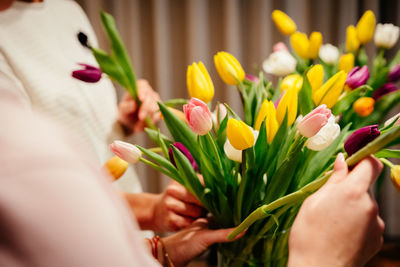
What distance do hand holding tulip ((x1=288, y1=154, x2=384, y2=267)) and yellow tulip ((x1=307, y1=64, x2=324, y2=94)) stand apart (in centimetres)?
15

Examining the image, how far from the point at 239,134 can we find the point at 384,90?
39 cm

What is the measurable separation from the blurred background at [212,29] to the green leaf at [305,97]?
1.45 metres

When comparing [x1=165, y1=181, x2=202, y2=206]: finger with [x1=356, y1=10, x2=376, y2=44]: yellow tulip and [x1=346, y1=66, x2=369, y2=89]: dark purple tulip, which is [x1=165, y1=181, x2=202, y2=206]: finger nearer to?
[x1=346, y1=66, x2=369, y2=89]: dark purple tulip

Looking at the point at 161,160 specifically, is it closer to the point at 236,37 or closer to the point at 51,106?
the point at 51,106

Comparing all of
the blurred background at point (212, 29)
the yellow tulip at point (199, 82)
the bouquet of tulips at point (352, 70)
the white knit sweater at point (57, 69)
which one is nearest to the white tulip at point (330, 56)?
the bouquet of tulips at point (352, 70)

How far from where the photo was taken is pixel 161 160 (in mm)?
535

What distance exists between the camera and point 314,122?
42cm

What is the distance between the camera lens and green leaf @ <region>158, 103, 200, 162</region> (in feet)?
1.72

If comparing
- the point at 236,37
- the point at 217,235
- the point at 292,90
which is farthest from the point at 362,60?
the point at 236,37

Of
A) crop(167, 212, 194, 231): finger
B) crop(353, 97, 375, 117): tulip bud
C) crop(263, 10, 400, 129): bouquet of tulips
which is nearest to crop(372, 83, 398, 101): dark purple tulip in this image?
crop(263, 10, 400, 129): bouquet of tulips

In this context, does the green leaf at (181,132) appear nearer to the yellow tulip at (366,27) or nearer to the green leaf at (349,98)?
the green leaf at (349,98)

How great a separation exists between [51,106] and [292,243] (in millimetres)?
686

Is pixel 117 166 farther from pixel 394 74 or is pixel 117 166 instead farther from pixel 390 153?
pixel 394 74

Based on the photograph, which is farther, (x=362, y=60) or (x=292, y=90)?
(x=362, y=60)
